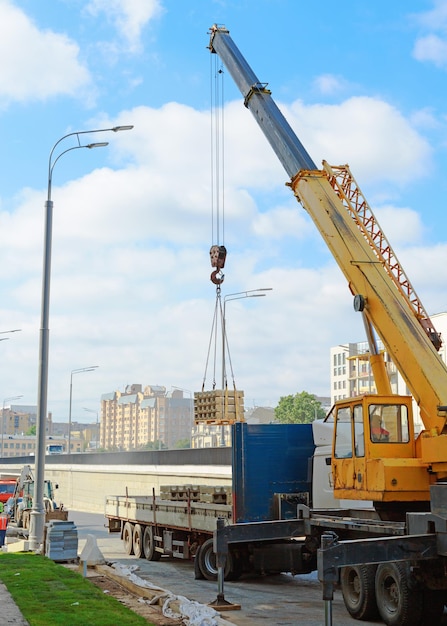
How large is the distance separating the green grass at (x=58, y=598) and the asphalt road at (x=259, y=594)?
1763 millimetres

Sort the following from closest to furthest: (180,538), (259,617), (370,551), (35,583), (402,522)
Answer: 1. (370,551)
2. (402,522)
3. (259,617)
4. (35,583)
5. (180,538)

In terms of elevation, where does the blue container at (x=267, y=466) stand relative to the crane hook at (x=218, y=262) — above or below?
below

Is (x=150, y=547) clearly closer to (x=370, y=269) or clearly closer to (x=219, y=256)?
(x=219, y=256)

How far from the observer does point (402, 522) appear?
11867mm

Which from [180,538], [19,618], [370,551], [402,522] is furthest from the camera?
[180,538]

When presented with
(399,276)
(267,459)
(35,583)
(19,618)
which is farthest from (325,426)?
(19,618)

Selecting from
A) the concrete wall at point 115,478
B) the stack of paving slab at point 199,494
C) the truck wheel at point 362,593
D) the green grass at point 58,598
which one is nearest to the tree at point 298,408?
the concrete wall at point 115,478

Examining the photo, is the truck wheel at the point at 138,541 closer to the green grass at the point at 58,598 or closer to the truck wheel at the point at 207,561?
the truck wheel at the point at 207,561

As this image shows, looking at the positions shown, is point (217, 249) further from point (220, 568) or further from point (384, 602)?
point (384, 602)

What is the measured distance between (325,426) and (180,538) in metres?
5.67

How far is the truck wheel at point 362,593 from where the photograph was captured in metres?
12.1

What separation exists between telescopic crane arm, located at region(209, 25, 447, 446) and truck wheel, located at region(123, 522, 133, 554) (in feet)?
38.1

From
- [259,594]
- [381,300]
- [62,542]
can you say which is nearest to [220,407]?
[62,542]

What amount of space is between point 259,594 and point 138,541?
7.80 meters
